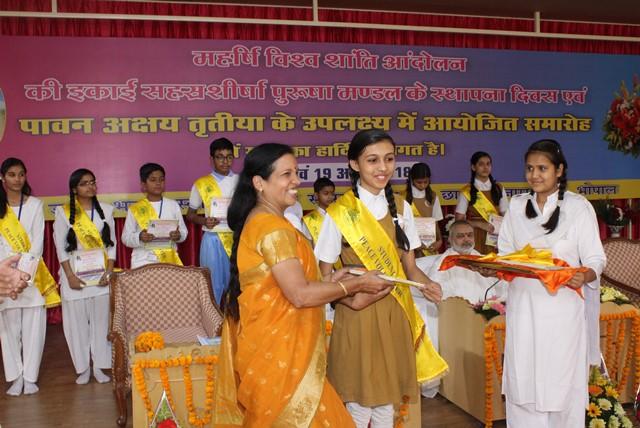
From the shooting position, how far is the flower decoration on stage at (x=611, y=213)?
23.2 feet

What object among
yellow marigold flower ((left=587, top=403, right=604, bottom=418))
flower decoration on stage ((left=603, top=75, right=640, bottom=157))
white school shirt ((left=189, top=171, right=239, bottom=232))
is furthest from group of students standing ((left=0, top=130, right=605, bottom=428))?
white school shirt ((left=189, top=171, right=239, bottom=232))

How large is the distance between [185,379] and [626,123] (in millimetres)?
2683

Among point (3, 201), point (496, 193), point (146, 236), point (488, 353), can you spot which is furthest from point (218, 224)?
point (496, 193)

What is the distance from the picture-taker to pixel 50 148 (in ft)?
19.3

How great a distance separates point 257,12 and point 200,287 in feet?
10.3

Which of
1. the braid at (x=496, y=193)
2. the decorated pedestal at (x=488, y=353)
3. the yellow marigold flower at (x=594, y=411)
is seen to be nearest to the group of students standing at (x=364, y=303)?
the yellow marigold flower at (x=594, y=411)

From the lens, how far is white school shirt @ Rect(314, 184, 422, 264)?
2.46 m

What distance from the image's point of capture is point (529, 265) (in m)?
2.49

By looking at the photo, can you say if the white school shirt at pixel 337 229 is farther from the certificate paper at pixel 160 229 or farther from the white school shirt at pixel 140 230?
the white school shirt at pixel 140 230

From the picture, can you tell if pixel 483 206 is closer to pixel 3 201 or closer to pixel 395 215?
pixel 395 215

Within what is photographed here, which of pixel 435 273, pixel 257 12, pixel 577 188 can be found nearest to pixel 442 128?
pixel 577 188

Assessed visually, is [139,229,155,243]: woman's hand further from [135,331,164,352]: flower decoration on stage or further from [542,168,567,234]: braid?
[542,168,567,234]: braid

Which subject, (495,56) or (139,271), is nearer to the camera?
(139,271)

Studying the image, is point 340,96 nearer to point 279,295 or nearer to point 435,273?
point 435,273
